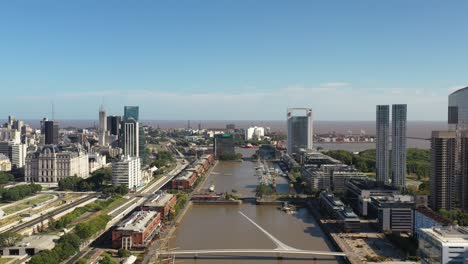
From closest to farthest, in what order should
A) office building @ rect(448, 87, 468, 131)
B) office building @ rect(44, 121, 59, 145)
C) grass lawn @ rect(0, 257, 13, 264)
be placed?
grass lawn @ rect(0, 257, 13, 264), office building @ rect(448, 87, 468, 131), office building @ rect(44, 121, 59, 145)

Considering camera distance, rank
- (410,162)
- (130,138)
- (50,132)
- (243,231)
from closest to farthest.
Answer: (243,231) → (410,162) → (130,138) → (50,132)

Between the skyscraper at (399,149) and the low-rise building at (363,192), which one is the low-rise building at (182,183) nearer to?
the low-rise building at (363,192)

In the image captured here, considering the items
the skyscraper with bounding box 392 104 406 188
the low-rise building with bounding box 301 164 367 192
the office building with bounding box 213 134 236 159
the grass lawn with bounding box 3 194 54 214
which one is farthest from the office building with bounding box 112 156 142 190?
the office building with bounding box 213 134 236 159

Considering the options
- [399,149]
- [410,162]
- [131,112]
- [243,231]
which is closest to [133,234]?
[243,231]

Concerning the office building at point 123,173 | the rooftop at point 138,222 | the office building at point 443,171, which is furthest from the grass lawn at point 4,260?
the office building at point 443,171

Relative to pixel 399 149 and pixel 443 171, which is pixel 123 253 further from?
pixel 399 149

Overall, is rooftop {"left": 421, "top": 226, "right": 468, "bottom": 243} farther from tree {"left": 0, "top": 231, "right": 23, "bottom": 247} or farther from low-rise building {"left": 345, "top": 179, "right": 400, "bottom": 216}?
tree {"left": 0, "top": 231, "right": 23, "bottom": 247}
